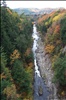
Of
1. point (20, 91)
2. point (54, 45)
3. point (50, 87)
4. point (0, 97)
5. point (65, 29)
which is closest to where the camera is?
point (0, 97)

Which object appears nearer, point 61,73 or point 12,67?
point 12,67

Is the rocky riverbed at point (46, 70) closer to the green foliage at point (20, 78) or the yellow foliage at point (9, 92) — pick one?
the green foliage at point (20, 78)

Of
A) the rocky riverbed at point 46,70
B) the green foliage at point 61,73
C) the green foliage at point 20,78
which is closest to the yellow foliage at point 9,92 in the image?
the green foliage at point 20,78

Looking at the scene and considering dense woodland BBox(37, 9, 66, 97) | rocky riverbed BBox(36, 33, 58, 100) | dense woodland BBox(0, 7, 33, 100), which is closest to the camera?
dense woodland BBox(0, 7, 33, 100)

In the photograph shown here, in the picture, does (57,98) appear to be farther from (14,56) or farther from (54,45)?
(54,45)

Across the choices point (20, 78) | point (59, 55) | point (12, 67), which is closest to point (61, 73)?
point (20, 78)

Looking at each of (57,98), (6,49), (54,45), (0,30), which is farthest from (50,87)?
(54,45)

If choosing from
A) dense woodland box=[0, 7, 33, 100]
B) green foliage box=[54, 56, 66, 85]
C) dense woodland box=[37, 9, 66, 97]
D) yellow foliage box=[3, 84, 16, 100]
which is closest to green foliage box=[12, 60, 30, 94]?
dense woodland box=[0, 7, 33, 100]

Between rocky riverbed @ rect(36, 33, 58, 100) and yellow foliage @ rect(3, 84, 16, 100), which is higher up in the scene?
yellow foliage @ rect(3, 84, 16, 100)

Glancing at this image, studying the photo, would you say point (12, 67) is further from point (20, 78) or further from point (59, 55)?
Answer: point (59, 55)

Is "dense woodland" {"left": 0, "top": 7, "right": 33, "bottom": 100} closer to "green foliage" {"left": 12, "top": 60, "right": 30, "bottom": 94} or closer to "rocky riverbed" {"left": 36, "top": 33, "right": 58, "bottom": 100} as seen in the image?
"green foliage" {"left": 12, "top": 60, "right": 30, "bottom": 94}

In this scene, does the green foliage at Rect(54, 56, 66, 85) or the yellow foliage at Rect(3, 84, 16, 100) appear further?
the green foliage at Rect(54, 56, 66, 85)
